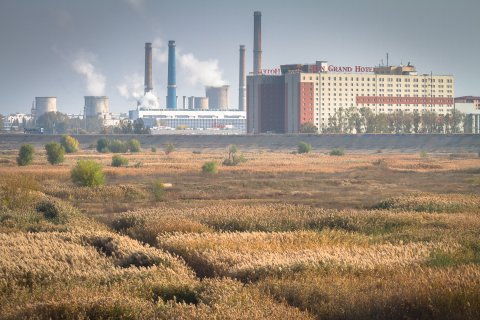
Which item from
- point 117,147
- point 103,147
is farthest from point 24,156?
point 103,147

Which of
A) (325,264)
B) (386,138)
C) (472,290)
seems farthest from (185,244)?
(386,138)

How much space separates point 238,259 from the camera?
1092 inches

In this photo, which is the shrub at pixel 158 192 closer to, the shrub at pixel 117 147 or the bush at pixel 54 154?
the bush at pixel 54 154

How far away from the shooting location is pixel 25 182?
2130 inches

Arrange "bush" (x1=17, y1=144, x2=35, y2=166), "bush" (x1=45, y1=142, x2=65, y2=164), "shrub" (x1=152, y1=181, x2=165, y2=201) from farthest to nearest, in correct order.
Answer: "bush" (x1=45, y1=142, x2=65, y2=164), "bush" (x1=17, y1=144, x2=35, y2=166), "shrub" (x1=152, y1=181, x2=165, y2=201)

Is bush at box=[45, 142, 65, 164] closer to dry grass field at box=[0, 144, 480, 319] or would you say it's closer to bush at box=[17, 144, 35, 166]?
bush at box=[17, 144, 35, 166]

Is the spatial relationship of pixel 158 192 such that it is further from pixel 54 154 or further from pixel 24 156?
pixel 54 154

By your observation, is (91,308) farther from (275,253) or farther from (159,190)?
(159,190)

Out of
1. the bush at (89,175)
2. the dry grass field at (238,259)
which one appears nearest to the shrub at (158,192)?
the dry grass field at (238,259)

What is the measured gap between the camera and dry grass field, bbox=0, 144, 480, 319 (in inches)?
831

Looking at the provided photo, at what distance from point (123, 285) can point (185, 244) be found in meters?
7.28

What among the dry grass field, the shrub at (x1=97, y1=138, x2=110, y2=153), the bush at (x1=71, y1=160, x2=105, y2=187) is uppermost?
the shrub at (x1=97, y1=138, x2=110, y2=153)

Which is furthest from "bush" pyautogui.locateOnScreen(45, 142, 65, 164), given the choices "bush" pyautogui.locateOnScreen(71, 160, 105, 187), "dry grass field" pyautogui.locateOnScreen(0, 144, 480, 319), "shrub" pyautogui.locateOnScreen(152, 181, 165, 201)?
"dry grass field" pyautogui.locateOnScreen(0, 144, 480, 319)

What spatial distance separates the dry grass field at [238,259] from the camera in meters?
21.1
